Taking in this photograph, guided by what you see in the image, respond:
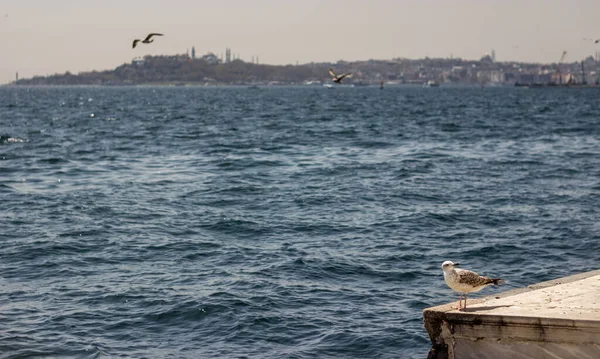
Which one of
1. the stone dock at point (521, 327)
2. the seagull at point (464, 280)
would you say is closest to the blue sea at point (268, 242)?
the seagull at point (464, 280)

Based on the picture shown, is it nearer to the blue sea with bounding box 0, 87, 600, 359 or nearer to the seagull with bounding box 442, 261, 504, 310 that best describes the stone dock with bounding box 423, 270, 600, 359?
the seagull with bounding box 442, 261, 504, 310

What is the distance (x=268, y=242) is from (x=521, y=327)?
12.5 meters

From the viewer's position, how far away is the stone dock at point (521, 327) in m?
9.16

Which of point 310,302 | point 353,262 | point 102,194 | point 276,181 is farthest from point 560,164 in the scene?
point 310,302

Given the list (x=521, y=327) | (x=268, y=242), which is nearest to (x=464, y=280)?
(x=521, y=327)

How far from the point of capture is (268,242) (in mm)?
21500

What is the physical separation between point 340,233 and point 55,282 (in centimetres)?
752

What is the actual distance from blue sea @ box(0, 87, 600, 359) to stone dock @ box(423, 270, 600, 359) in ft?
10.1

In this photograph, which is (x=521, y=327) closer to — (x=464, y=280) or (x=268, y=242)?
(x=464, y=280)

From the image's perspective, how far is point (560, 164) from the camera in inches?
1483

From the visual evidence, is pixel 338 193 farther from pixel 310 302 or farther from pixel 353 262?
pixel 310 302

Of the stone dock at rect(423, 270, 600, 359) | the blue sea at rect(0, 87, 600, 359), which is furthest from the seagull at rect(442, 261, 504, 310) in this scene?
the blue sea at rect(0, 87, 600, 359)

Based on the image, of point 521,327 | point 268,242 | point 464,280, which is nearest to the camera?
point 521,327

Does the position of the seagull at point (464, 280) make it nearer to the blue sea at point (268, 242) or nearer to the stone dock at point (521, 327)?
the stone dock at point (521, 327)
